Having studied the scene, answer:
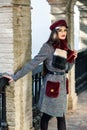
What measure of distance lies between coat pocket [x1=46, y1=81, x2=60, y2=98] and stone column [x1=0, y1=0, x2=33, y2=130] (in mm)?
385

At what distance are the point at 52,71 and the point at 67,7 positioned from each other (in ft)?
10.7

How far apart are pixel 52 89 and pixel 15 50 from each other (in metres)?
0.68

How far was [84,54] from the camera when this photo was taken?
39.8ft

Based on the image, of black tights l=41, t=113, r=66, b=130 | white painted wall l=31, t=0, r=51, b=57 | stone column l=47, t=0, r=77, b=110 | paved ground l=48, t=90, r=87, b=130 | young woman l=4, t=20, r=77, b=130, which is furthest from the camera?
white painted wall l=31, t=0, r=51, b=57

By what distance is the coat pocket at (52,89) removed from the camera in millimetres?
5793

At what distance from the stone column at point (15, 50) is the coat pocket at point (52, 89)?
0.38 metres

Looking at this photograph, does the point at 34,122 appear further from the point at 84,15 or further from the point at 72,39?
the point at 84,15

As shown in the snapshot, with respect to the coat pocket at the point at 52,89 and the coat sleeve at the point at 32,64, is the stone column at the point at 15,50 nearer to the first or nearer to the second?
the coat sleeve at the point at 32,64

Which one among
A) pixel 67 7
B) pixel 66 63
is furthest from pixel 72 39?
pixel 66 63

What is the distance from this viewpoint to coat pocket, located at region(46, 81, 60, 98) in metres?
5.79

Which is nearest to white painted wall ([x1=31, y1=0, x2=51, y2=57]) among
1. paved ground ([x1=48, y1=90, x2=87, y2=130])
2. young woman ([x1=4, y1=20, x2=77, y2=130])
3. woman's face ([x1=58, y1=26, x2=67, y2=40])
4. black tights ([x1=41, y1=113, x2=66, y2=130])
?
paved ground ([x1=48, y1=90, x2=87, y2=130])

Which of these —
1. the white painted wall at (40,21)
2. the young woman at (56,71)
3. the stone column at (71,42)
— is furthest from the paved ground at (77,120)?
the white painted wall at (40,21)

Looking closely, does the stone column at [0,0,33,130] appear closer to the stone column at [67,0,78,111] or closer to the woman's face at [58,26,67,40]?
the woman's face at [58,26,67,40]

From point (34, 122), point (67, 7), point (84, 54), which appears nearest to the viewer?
point (34, 122)
